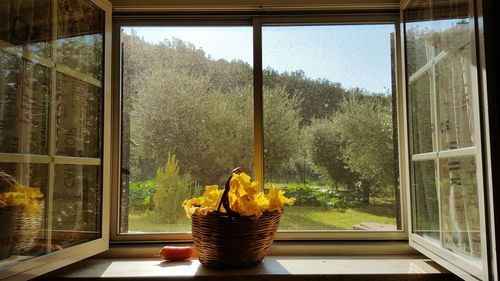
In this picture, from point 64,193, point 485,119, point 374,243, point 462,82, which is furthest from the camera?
point 374,243

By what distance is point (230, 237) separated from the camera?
1.30 metres

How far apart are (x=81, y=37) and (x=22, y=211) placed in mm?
724

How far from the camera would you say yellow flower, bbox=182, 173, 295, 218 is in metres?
1.32

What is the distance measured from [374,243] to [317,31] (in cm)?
101

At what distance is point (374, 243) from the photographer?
5.35ft

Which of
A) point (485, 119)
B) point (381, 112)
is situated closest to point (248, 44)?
point (381, 112)

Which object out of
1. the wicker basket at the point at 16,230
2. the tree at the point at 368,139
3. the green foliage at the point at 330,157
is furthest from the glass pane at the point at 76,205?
the tree at the point at 368,139

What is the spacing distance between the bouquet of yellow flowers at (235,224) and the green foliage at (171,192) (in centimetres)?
29

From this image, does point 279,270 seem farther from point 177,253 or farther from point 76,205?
point 76,205

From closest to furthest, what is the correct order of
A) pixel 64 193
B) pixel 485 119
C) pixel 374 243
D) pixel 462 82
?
pixel 485 119 → pixel 462 82 → pixel 64 193 → pixel 374 243

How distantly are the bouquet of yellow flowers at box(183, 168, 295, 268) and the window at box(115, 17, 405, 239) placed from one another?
298 millimetres

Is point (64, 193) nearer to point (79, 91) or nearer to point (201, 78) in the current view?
point (79, 91)

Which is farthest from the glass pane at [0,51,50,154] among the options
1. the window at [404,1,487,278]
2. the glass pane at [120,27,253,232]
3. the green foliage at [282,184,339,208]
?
the window at [404,1,487,278]

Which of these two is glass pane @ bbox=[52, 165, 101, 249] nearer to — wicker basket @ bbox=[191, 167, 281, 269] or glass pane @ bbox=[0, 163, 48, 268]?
glass pane @ bbox=[0, 163, 48, 268]
